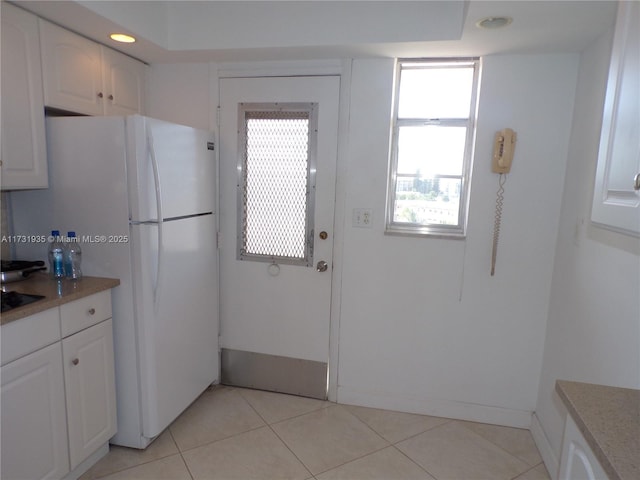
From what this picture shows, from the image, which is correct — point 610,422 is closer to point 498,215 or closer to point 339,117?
point 498,215

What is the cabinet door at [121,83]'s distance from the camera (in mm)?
2211

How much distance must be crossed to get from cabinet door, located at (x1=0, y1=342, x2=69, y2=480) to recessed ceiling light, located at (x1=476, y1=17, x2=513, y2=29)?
230 cm

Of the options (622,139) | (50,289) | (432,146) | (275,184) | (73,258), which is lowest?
(50,289)

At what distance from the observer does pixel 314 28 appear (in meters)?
2.08

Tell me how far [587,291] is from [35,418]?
2.42 m

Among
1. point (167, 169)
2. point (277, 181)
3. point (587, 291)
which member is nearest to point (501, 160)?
point (587, 291)

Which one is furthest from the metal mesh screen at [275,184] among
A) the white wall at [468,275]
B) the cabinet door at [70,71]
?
the cabinet door at [70,71]

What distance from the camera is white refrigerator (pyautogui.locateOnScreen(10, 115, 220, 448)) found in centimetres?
185

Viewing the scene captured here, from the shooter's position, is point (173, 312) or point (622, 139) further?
point (173, 312)

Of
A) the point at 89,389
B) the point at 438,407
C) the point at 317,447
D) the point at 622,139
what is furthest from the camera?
the point at 438,407

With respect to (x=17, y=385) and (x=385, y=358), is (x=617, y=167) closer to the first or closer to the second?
(x=385, y=358)

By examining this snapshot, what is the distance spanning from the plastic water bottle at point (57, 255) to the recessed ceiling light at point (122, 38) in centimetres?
105

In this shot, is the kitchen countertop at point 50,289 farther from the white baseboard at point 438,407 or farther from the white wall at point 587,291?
the white wall at point 587,291

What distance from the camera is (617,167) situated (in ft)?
3.25
